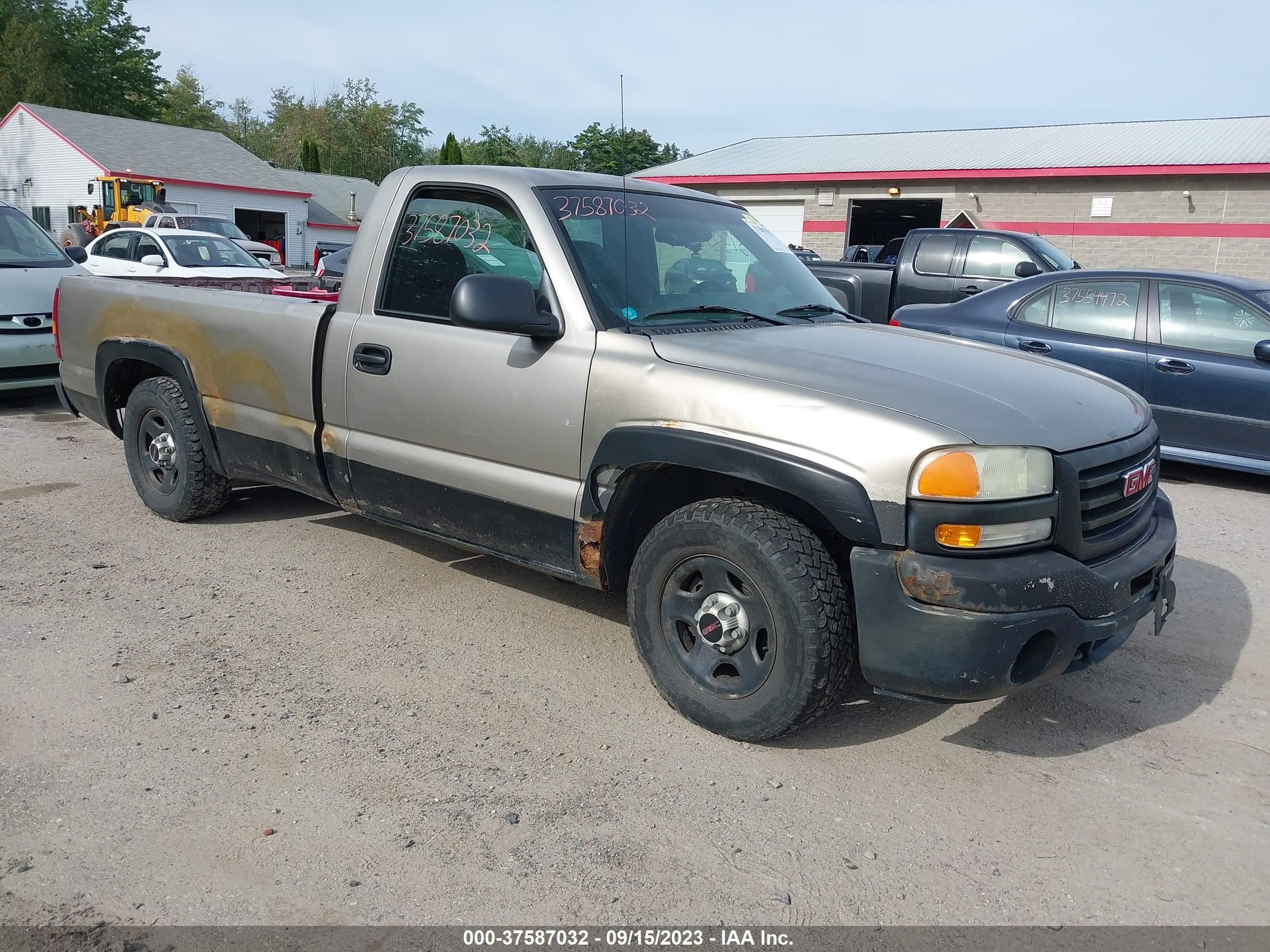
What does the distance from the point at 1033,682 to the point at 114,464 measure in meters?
6.39

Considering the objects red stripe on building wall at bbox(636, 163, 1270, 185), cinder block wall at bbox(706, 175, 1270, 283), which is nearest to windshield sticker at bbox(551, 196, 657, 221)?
red stripe on building wall at bbox(636, 163, 1270, 185)

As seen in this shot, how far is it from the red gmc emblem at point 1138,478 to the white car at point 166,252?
14414mm

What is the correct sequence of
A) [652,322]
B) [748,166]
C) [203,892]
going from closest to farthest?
1. [203,892]
2. [652,322]
3. [748,166]

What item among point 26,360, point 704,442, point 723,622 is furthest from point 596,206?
point 26,360

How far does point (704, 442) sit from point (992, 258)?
893 centimetres

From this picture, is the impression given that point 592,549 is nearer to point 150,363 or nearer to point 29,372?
point 150,363

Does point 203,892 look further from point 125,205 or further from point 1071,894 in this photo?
point 125,205

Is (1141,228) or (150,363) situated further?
(1141,228)

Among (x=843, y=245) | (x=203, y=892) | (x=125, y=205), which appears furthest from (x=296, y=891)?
(x=125, y=205)

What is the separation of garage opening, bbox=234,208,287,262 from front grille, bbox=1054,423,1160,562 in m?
46.0

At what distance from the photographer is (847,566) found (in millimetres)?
3328

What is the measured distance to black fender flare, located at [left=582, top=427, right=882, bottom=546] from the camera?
2.96 meters

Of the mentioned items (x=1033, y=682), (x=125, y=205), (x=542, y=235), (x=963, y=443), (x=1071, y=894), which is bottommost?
(x=1071, y=894)

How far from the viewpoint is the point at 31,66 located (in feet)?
172
